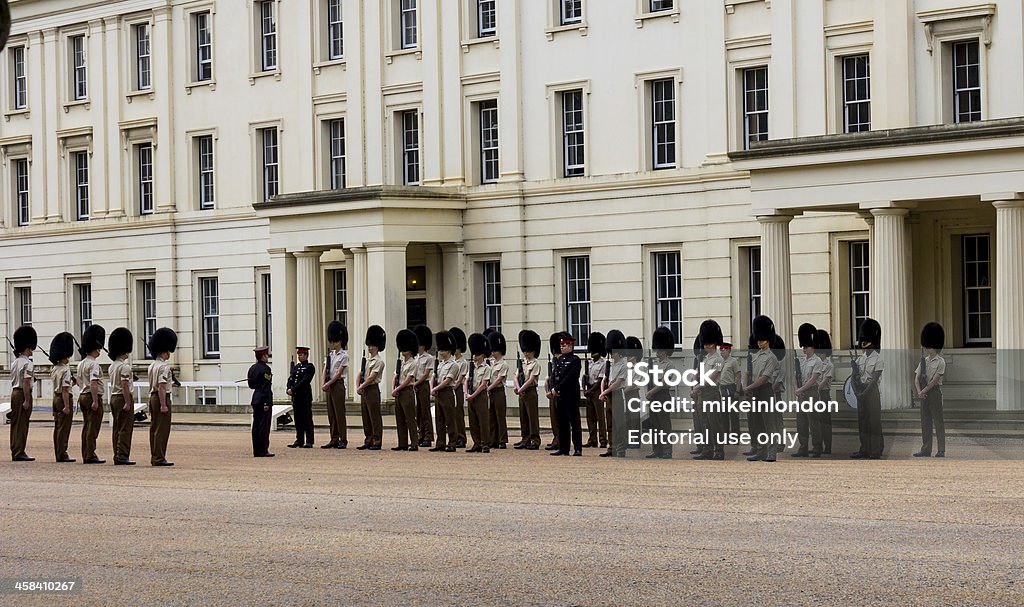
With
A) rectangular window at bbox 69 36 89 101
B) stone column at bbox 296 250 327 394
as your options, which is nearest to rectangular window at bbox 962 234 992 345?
stone column at bbox 296 250 327 394

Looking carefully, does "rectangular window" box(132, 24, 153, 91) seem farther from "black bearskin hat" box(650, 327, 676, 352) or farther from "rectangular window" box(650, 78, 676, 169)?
"black bearskin hat" box(650, 327, 676, 352)

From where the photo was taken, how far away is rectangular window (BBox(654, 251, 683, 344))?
34906mm

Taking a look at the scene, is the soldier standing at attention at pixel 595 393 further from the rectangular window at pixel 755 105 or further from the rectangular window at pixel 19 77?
the rectangular window at pixel 19 77

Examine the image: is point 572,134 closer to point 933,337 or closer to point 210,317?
point 210,317

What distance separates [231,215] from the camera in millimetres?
42344

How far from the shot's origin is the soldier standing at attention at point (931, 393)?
2117cm

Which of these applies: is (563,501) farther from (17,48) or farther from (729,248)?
(17,48)

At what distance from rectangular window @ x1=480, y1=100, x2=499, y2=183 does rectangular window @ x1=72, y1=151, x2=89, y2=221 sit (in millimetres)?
13031

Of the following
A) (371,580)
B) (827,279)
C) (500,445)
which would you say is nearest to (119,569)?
(371,580)

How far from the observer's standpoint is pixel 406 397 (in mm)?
Answer: 24875

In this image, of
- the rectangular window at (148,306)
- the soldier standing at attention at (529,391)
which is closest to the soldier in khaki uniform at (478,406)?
the soldier standing at attention at (529,391)

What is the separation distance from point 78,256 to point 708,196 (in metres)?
19.2

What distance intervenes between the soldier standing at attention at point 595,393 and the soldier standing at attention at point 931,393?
4406mm

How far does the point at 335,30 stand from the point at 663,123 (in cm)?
911
